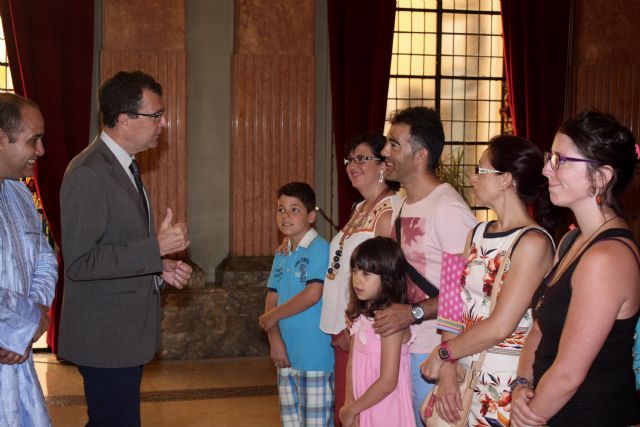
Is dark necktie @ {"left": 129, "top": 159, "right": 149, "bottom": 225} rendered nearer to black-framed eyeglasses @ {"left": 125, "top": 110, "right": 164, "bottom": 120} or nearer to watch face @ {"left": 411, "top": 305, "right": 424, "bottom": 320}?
black-framed eyeglasses @ {"left": 125, "top": 110, "right": 164, "bottom": 120}

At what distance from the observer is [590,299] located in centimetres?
222

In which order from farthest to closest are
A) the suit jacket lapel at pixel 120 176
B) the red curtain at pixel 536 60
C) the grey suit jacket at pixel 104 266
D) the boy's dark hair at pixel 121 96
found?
the red curtain at pixel 536 60
the boy's dark hair at pixel 121 96
the suit jacket lapel at pixel 120 176
the grey suit jacket at pixel 104 266

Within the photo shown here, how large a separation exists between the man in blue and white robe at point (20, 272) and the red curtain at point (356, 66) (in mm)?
4662

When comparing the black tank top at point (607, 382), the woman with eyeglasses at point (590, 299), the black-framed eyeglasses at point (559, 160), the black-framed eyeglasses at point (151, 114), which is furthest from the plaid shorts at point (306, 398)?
the black-framed eyeglasses at point (559, 160)

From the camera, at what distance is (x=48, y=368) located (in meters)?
6.86

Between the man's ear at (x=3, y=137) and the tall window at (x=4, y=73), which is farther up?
the tall window at (x=4, y=73)

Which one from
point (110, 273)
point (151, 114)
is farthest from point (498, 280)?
point (151, 114)

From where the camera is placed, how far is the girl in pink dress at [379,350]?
3309 mm

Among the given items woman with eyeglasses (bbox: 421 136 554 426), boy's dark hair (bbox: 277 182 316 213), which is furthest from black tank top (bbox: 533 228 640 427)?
boy's dark hair (bbox: 277 182 316 213)

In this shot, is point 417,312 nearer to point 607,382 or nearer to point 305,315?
point 305,315

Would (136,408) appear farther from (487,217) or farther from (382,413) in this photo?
(487,217)

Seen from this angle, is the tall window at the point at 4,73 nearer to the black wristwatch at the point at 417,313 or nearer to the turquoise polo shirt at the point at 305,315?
the turquoise polo shirt at the point at 305,315

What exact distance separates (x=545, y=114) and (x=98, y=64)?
452 cm

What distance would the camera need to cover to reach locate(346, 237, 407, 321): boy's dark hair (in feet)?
11.0
